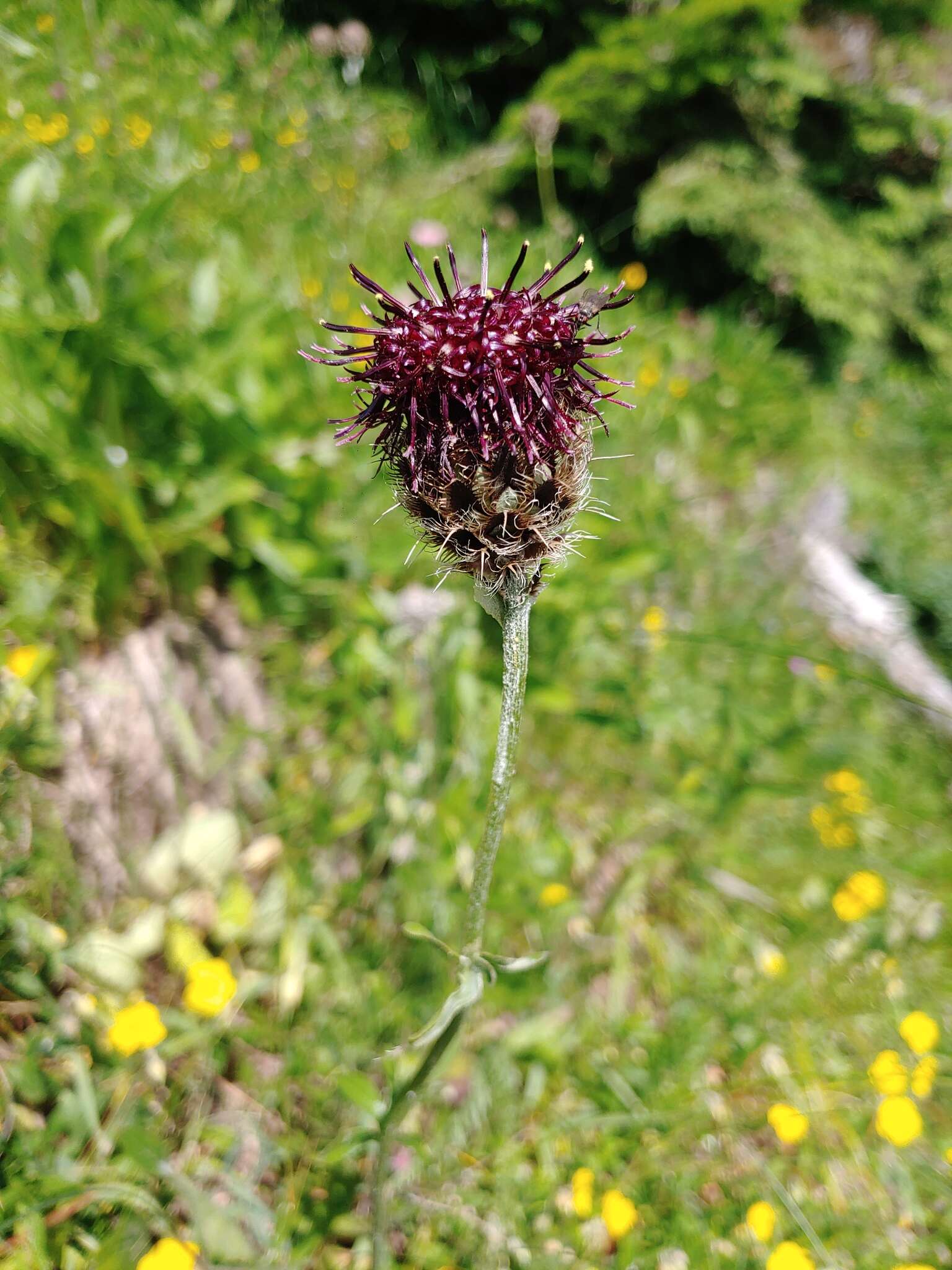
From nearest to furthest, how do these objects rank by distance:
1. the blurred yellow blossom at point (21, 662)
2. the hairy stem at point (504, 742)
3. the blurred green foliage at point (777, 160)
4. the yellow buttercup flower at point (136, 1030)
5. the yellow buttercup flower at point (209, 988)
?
1. the hairy stem at point (504, 742)
2. the yellow buttercup flower at point (136, 1030)
3. the yellow buttercup flower at point (209, 988)
4. the blurred yellow blossom at point (21, 662)
5. the blurred green foliage at point (777, 160)

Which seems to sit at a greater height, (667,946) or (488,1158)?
(667,946)

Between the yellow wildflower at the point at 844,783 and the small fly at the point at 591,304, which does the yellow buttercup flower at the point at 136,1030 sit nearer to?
the small fly at the point at 591,304

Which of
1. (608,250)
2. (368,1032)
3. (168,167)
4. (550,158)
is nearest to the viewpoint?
(368,1032)

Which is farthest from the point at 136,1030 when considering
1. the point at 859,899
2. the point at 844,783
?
the point at 844,783

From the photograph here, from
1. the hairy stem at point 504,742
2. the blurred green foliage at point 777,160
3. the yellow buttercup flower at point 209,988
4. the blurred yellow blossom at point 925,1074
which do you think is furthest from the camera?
the blurred green foliage at point 777,160

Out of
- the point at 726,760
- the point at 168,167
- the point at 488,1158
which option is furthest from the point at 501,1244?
the point at 168,167

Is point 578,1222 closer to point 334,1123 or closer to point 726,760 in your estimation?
point 334,1123

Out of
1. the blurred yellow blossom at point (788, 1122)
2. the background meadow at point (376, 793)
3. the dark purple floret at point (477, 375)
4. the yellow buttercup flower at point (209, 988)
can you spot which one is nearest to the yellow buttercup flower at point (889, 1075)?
the background meadow at point (376, 793)
